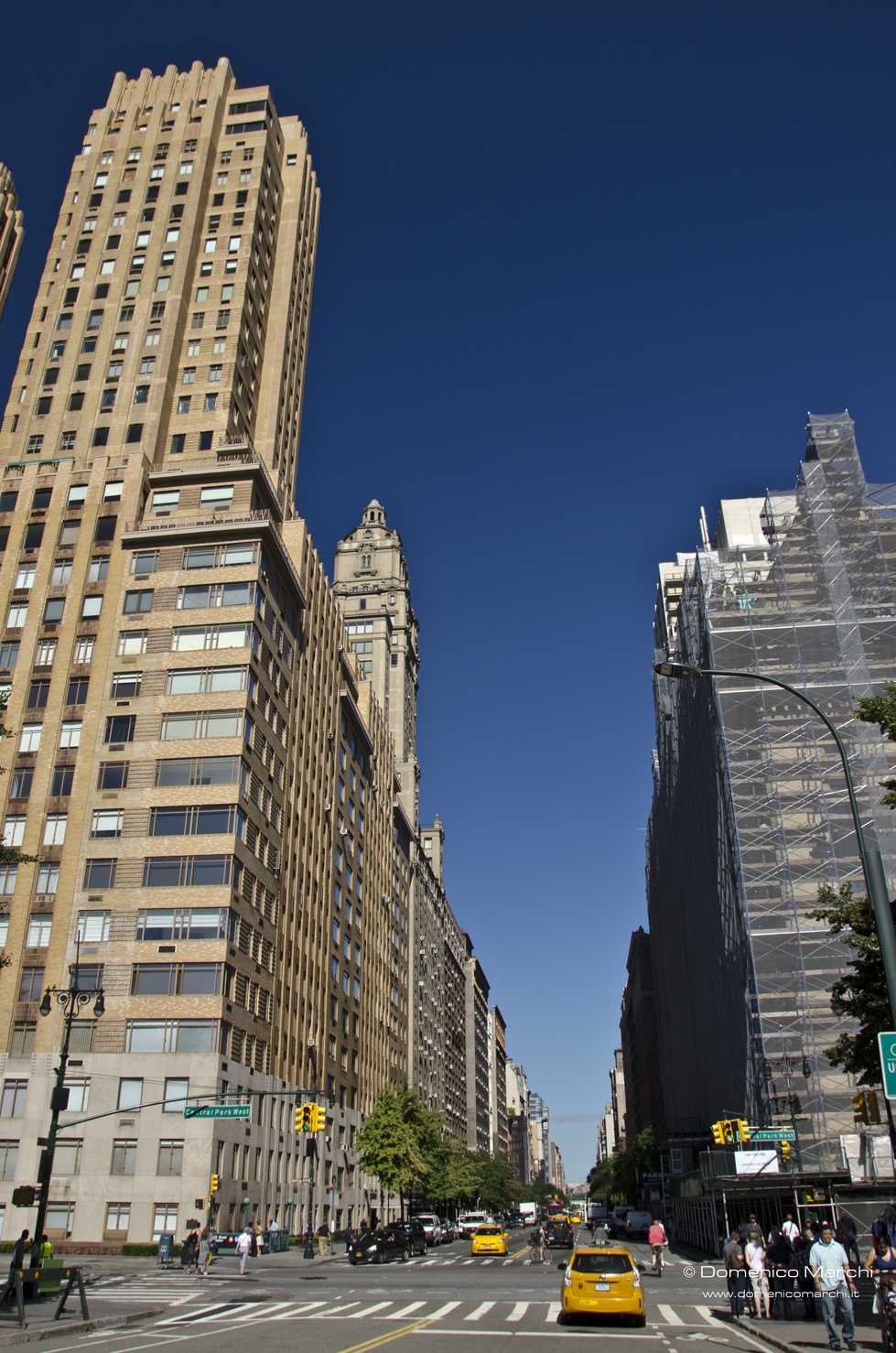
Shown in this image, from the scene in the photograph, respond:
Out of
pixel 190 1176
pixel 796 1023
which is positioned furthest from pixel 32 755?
pixel 796 1023

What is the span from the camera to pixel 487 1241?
5228cm

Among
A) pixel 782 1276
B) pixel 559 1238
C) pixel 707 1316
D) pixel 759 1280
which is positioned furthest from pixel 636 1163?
pixel 759 1280

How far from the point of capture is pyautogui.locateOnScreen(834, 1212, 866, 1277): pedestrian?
2505 cm

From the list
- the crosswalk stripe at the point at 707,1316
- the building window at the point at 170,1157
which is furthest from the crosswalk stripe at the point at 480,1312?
the building window at the point at 170,1157

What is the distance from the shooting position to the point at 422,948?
120 meters

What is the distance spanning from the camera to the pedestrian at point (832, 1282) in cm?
1691

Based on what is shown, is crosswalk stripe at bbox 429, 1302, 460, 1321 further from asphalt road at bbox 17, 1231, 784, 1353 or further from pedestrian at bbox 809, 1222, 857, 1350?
pedestrian at bbox 809, 1222, 857, 1350

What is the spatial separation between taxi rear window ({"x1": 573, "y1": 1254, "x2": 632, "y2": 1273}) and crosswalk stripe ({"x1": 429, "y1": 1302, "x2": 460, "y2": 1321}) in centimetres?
356

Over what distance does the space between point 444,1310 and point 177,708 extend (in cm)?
3760

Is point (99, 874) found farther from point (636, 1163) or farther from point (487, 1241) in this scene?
point (636, 1163)

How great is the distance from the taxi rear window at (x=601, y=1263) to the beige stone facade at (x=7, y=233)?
438 ft

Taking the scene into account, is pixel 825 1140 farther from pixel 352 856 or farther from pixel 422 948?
pixel 422 948

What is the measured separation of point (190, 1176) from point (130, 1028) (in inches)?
300

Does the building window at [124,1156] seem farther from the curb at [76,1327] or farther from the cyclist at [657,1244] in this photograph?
the cyclist at [657,1244]
